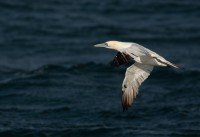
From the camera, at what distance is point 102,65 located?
2500 cm

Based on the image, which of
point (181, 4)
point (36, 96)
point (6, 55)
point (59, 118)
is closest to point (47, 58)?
point (6, 55)

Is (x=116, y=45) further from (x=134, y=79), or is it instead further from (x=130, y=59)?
(x=134, y=79)

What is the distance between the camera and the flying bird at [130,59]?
17188mm

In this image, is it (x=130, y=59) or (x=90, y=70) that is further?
(x=90, y=70)

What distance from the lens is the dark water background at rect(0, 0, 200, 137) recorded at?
20797 mm

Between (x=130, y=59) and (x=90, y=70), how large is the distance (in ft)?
21.4

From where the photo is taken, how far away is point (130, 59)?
1827 cm

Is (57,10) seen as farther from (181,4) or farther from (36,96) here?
(36,96)

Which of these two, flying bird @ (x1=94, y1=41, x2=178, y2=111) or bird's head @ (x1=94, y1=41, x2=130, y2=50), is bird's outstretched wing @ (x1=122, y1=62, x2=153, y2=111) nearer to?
flying bird @ (x1=94, y1=41, x2=178, y2=111)

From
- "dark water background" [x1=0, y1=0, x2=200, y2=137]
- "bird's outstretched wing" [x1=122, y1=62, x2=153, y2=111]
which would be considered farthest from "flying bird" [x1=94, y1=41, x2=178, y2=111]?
"dark water background" [x1=0, y1=0, x2=200, y2=137]

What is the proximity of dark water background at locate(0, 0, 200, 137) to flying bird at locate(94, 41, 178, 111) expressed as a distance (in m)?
1.85

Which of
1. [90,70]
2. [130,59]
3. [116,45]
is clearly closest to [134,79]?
[130,59]

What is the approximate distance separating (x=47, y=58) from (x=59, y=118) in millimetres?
4997

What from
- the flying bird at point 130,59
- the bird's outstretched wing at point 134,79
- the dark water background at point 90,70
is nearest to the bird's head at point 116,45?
the flying bird at point 130,59
